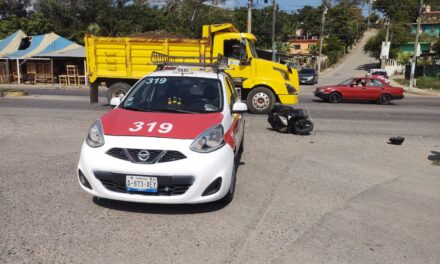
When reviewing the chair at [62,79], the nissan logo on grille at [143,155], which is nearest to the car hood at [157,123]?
the nissan logo on grille at [143,155]

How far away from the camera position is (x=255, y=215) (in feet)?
15.5

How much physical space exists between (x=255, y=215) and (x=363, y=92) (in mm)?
16586

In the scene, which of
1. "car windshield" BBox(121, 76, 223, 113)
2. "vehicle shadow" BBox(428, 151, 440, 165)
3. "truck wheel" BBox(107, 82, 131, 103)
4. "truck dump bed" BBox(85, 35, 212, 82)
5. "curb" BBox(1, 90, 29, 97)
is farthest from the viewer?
"curb" BBox(1, 90, 29, 97)

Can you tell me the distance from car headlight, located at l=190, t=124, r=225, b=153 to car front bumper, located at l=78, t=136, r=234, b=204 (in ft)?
0.22

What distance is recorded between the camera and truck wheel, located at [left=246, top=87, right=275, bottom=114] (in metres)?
14.1

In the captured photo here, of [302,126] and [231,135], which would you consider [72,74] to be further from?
[231,135]

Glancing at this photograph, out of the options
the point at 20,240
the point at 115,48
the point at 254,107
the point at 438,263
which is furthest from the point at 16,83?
the point at 438,263

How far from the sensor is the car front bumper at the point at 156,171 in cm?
426

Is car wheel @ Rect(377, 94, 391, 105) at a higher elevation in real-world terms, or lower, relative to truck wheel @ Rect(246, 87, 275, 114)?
lower

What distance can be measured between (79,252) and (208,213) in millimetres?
1532

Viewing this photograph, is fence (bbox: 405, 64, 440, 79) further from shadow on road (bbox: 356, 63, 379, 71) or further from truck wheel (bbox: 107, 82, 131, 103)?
truck wheel (bbox: 107, 82, 131, 103)

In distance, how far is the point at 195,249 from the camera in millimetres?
3850

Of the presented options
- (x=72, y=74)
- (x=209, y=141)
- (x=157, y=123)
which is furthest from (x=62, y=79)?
(x=209, y=141)

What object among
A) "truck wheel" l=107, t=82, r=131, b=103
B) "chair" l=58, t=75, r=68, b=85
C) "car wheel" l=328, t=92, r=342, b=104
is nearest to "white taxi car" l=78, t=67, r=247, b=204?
"truck wheel" l=107, t=82, r=131, b=103
